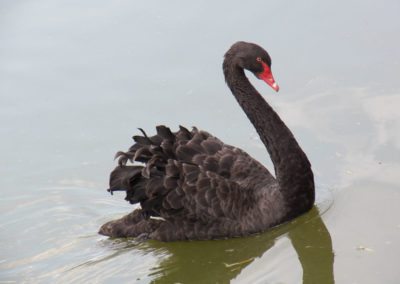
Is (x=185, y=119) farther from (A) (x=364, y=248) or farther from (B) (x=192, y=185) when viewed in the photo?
(A) (x=364, y=248)

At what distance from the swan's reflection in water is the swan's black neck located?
13 centimetres

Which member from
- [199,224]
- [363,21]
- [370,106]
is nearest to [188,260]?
Answer: [199,224]

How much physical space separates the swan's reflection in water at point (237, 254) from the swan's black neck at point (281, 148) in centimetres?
13

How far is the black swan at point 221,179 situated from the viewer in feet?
15.3

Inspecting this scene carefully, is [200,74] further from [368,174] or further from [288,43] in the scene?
[368,174]

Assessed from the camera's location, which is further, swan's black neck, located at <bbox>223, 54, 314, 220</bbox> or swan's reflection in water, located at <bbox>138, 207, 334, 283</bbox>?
swan's black neck, located at <bbox>223, 54, 314, 220</bbox>

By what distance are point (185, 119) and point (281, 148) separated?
4.59 ft

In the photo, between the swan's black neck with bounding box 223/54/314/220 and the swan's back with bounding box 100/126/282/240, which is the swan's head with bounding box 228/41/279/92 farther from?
the swan's back with bounding box 100/126/282/240

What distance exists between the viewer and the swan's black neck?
4.65 m

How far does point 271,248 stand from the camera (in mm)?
4457

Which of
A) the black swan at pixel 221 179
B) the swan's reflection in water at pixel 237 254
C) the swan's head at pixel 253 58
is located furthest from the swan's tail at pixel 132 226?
the swan's head at pixel 253 58

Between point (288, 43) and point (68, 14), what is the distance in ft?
7.53

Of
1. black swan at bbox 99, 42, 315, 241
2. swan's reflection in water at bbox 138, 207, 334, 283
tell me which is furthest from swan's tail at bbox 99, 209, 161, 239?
swan's reflection in water at bbox 138, 207, 334, 283

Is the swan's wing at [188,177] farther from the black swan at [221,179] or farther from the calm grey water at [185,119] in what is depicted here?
the calm grey water at [185,119]
